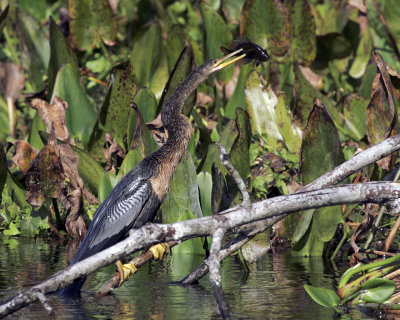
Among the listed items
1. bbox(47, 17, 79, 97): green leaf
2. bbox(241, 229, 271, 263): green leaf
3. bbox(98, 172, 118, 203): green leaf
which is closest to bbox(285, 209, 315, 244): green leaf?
bbox(241, 229, 271, 263): green leaf

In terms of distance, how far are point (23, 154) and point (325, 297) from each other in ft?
11.6

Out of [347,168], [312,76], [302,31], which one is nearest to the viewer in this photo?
[347,168]

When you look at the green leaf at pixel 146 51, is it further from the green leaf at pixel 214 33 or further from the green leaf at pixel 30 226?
the green leaf at pixel 30 226

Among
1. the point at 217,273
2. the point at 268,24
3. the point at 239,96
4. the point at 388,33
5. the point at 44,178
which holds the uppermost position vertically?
the point at 268,24

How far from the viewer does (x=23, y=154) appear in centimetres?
625

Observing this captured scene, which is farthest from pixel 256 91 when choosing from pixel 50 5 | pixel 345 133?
pixel 50 5

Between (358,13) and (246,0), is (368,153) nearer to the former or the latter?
(246,0)

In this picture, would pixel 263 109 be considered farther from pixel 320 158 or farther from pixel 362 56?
pixel 362 56

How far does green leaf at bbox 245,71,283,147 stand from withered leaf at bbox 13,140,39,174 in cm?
206

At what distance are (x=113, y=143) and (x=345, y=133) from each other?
2213 mm

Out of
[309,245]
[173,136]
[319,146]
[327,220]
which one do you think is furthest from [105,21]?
[327,220]

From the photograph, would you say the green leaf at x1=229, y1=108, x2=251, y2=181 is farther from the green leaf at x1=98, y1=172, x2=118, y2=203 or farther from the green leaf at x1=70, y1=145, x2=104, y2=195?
the green leaf at x1=70, y1=145, x2=104, y2=195

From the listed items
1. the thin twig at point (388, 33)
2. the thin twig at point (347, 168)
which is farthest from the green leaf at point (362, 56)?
the thin twig at point (347, 168)

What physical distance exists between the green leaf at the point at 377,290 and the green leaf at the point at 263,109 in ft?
10.4
